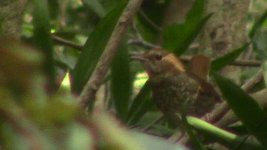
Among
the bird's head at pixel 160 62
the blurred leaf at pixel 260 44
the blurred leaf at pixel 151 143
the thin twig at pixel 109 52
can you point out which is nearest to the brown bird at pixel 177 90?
the bird's head at pixel 160 62

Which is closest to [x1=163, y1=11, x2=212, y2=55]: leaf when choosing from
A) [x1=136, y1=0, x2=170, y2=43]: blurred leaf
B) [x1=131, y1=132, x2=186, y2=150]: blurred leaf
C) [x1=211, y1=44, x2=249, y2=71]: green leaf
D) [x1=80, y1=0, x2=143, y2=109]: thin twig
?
[x1=211, y1=44, x2=249, y2=71]: green leaf

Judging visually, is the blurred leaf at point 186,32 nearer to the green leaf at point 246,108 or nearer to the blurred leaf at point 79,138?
the green leaf at point 246,108

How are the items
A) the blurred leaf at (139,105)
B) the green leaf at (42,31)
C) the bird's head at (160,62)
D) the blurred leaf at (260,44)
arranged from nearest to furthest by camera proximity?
1. the green leaf at (42,31)
2. the blurred leaf at (139,105)
3. the blurred leaf at (260,44)
4. the bird's head at (160,62)

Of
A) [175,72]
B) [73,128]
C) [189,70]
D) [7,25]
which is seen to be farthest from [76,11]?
[73,128]

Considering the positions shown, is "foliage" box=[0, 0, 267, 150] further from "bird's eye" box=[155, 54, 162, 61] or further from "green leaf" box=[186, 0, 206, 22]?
"bird's eye" box=[155, 54, 162, 61]

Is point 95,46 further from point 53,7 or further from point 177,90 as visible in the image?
point 53,7

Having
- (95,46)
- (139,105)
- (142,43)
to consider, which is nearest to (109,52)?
(95,46)
